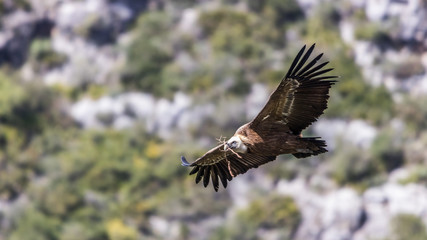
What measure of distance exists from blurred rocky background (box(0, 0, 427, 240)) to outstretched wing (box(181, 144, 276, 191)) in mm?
24963

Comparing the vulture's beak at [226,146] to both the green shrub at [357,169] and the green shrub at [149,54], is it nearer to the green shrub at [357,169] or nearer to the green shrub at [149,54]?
the green shrub at [357,169]

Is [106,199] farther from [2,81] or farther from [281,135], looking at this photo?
[281,135]

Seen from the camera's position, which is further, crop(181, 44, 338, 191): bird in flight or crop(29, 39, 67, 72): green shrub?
crop(29, 39, 67, 72): green shrub

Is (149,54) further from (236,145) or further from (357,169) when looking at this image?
(236,145)

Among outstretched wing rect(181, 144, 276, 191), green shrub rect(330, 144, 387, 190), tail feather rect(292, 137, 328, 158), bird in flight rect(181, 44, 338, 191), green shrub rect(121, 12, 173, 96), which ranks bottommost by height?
tail feather rect(292, 137, 328, 158)

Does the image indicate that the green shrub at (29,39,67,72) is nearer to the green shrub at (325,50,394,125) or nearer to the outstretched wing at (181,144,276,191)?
the green shrub at (325,50,394,125)

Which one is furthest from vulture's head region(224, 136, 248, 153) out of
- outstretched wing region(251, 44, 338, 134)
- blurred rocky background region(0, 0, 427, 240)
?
blurred rocky background region(0, 0, 427, 240)

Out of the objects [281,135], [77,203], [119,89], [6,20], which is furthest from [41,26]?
[281,135]

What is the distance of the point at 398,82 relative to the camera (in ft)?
178

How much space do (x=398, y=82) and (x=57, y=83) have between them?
1936 centimetres

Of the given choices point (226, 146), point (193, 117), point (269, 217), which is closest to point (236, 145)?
point (226, 146)

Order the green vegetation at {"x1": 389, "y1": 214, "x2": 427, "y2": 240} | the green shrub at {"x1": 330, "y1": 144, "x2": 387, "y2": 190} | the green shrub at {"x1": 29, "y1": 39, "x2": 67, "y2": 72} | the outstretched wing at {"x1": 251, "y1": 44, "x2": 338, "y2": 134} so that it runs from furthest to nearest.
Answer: the green shrub at {"x1": 29, "y1": 39, "x2": 67, "y2": 72} < the green shrub at {"x1": 330, "y1": 144, "x2": 387, "y2": 190} < the green vegetation at {"x1": 389, "y1": 214, "x2": 427, "y2": 240} < the outstretched wing at {"x1": 251, "y1": 44, "x2": 338, "y2": 134}

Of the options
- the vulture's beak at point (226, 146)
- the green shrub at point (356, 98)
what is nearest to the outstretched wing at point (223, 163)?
the vulture's beak at point (226, 146)

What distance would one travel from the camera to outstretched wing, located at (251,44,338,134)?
15.9m
